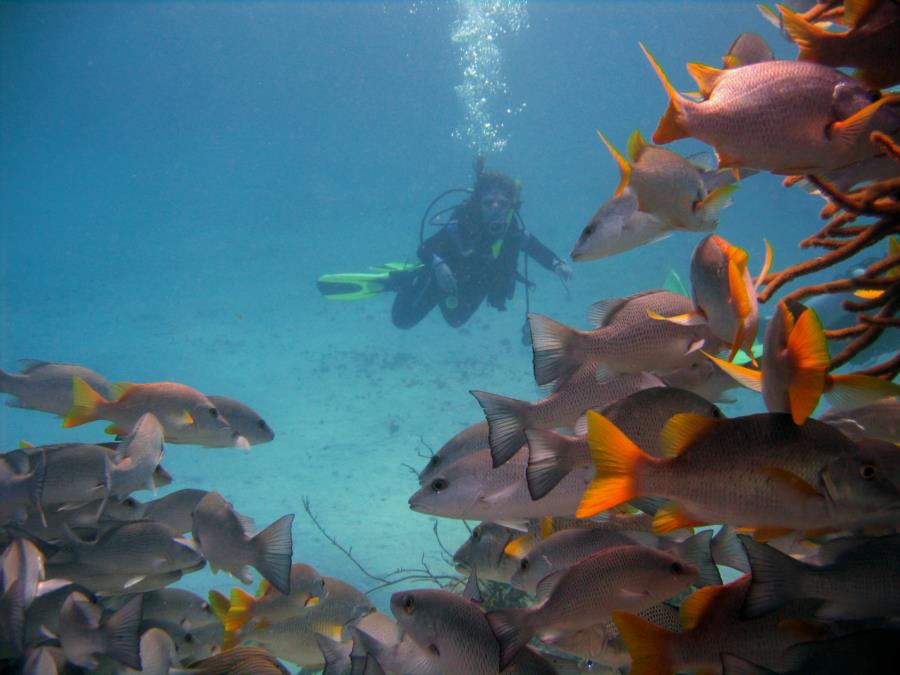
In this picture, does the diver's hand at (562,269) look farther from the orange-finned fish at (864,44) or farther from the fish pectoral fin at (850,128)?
the fish pectoral fin at (850,128)

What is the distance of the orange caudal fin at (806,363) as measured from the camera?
114 cm

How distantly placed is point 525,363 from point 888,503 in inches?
919

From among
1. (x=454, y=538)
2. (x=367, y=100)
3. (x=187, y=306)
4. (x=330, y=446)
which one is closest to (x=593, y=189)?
(x=367, y=100)

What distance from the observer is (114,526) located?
8.13 ft

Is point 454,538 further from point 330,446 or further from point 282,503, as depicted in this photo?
point 330,446

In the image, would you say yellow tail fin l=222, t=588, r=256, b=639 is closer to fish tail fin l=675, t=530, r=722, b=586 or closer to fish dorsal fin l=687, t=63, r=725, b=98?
fish tail fin l=675, t=530, r=722, b=586

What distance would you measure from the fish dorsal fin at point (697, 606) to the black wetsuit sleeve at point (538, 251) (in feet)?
32.1

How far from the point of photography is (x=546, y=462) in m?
1.53

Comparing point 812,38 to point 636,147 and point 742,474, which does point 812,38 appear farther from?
point 742,474

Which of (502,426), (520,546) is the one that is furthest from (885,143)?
(520,546)

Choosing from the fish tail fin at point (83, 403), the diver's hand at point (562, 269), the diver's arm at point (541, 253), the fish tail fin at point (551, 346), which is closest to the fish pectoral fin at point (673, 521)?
the fish tail fin at point (551, 346)

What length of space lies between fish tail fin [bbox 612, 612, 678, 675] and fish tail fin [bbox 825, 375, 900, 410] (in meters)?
0.81

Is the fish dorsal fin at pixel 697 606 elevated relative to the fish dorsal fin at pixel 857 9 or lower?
lower

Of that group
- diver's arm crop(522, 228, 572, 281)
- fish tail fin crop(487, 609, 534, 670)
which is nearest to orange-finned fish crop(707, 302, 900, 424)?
fish tail fin crop(487, 609, 534, 670)
